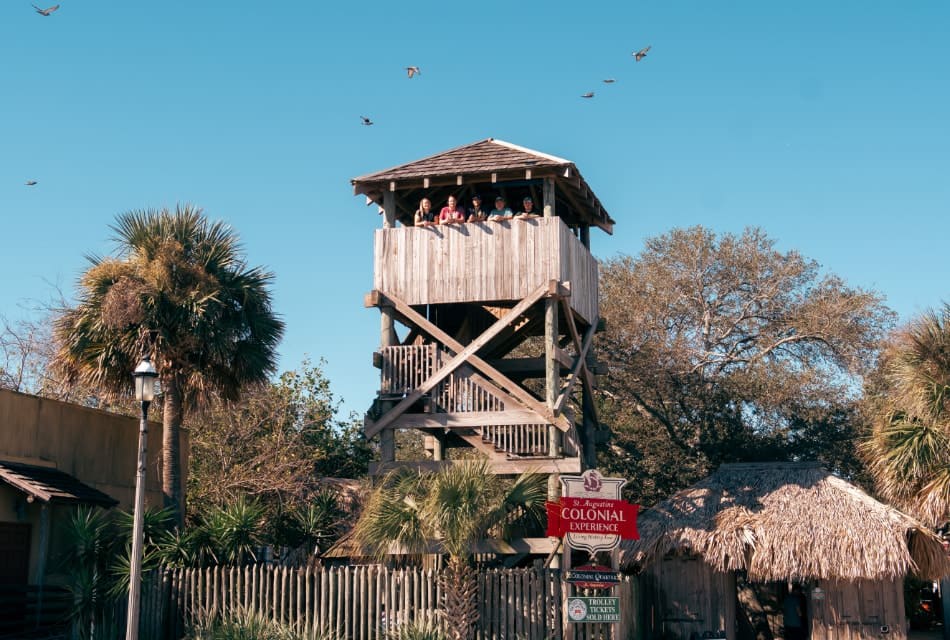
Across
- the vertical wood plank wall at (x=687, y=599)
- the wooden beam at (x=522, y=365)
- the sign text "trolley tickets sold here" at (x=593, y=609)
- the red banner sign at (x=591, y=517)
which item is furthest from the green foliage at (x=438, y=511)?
the vertical wood plank wall at (x=687, y=599)

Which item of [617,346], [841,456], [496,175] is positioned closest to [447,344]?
[496,175]

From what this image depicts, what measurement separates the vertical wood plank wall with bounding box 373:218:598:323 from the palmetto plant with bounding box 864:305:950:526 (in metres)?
6.79

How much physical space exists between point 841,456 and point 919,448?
403 inches

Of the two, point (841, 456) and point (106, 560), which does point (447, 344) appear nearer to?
point (106, 560)

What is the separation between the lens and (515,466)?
22.3 metres

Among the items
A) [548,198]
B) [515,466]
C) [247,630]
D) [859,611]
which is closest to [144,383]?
[247,630]

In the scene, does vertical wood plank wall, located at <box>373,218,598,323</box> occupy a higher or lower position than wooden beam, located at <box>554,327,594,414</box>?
higher

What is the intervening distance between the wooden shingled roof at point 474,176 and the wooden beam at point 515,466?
5.76 meters

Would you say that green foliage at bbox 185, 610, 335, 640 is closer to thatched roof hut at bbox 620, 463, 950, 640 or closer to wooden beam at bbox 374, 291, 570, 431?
wooden beam at bbox 374, 291, 570, 431

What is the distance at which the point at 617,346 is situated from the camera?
34.1 meters

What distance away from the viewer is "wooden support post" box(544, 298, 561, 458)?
22.2 m

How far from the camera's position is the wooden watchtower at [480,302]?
2264 centimetres

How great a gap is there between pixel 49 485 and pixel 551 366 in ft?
31.6

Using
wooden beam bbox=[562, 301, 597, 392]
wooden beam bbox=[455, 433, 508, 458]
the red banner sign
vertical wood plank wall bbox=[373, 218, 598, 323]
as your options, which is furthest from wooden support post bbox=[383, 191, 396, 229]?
the red banner sign
